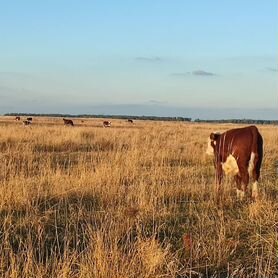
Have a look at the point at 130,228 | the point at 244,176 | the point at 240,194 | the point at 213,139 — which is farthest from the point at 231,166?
the point at 130,228

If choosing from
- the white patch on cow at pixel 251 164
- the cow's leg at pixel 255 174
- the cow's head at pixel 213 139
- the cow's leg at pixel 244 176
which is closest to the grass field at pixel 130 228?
the cow's leg at pixel 255 174

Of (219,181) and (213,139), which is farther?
(213,139)

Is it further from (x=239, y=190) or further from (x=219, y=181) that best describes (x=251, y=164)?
(x=219, y=181)

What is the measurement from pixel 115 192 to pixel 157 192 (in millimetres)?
765

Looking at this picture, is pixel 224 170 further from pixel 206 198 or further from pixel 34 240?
pixel 34 240

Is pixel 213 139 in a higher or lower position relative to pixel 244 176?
higher

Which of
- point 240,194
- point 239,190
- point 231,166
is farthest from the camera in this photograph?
point 231,166

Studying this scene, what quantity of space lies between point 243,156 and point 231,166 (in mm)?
475

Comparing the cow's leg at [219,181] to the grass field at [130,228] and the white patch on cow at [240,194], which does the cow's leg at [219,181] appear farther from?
the white patch on cow at [240,194]

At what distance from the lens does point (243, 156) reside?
30.1 ft

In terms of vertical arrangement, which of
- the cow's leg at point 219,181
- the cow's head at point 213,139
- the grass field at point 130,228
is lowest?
the grass field at point 130,228

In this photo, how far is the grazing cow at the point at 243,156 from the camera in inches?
356

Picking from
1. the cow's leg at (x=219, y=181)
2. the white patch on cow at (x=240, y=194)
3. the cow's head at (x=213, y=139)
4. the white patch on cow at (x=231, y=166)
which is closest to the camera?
the cow's leg at (x=219, y=181)

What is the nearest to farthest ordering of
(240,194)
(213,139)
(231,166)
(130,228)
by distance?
1. (130,228)
2. (240,194)
3. (231,166)
4. (213,139)
